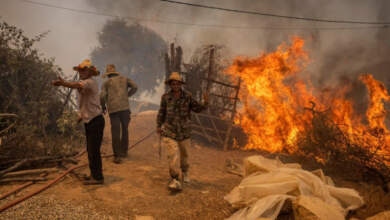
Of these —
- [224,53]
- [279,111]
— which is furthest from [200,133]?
[224,53]

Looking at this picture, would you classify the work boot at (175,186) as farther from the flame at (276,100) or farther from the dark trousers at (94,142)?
the flame at (276,100)

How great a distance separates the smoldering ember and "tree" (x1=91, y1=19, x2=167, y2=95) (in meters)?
26.4

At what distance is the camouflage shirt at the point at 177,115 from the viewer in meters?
4.14

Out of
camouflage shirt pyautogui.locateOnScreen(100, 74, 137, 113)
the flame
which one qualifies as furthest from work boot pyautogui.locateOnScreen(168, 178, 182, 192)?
the flame

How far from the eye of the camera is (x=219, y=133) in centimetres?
1049

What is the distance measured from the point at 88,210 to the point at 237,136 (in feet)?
26.3

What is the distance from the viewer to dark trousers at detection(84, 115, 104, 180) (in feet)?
12.6

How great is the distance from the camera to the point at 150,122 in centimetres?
1565

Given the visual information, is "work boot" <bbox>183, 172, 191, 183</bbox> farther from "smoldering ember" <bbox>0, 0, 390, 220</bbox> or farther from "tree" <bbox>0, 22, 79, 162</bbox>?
"tree" <bbox>0, 22, 79, 162</bbox>

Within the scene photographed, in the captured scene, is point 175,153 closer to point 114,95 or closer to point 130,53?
point 114,95

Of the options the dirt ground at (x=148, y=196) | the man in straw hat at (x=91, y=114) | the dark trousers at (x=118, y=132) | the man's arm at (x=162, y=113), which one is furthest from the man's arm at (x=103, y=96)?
the man's arm at (x=162, y=113)

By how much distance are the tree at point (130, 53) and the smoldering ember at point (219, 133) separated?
26.4 m

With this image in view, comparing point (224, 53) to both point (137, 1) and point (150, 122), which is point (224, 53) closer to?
point (150, 122)

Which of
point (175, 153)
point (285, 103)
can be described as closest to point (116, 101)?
point (175, 153)
